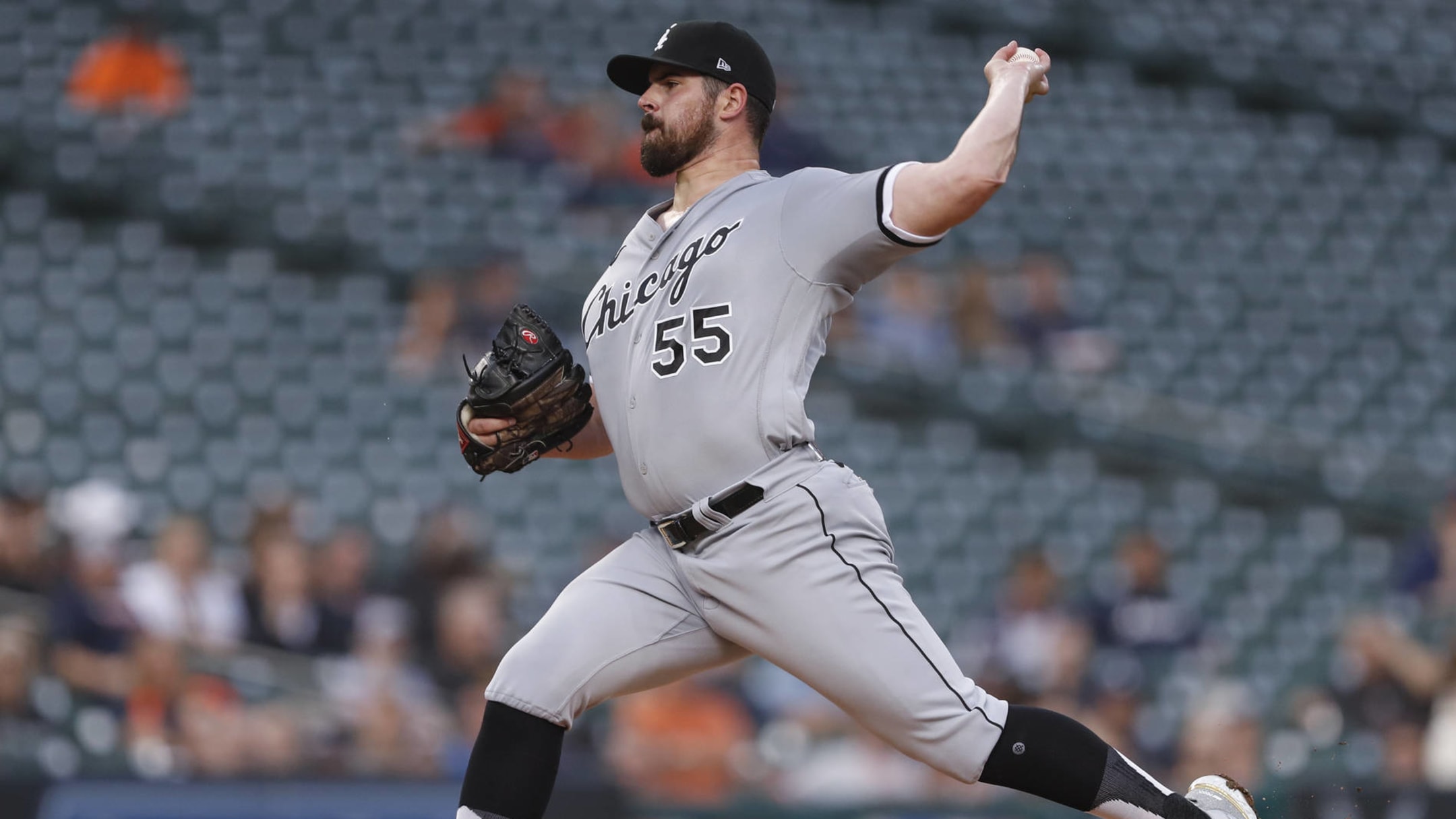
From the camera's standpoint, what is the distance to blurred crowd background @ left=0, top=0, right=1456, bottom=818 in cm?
624

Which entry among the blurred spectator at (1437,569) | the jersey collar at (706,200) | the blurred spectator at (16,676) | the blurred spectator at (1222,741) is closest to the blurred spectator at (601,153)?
the blurred spectator at (16,676)

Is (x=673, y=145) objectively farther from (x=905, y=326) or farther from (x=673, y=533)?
(x=905, y=326)

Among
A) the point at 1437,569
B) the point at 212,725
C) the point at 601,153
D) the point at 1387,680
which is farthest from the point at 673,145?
the point at 601,153

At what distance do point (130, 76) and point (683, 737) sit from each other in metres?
4.91

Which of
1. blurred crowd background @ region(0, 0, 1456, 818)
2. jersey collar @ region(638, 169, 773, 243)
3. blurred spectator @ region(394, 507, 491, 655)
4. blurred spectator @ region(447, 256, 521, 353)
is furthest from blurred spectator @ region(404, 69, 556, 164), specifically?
jersey collar @ region(638, 169, 773, 243)

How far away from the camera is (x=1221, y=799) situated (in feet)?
9.93

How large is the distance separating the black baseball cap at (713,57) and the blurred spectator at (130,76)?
20.1 feet

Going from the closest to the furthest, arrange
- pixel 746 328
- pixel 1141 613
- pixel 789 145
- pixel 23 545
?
pixel 746 328, pixel 23 545, pixel 1141 613, pixel 789 145

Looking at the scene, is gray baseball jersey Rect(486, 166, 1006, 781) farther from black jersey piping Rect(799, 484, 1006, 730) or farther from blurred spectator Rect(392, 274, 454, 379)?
blurred spectator Rect(392, 274, 454, 379)

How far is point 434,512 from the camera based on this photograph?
23.4ft

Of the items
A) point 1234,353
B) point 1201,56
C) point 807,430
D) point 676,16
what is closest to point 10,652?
point 807,430

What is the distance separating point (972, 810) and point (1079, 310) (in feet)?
14.6

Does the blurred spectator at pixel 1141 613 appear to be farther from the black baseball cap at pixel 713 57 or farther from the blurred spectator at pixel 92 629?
the black baseball cap at pixel 713 57

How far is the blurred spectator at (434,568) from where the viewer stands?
21.4ft
